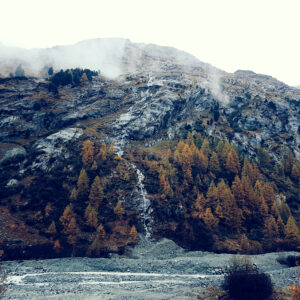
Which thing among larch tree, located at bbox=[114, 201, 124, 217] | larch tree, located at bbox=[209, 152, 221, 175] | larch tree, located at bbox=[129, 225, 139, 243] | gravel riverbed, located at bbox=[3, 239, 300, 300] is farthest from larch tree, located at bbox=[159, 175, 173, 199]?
larch tree, located at bbox=[209, 152, 221, 175]

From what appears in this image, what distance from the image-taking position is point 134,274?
43.3 m

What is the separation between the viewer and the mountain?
183 feet

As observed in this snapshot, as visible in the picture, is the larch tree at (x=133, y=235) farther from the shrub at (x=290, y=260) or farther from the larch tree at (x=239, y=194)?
the shrub at (x=290, y=260)

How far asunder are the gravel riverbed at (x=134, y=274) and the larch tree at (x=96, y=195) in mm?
16489

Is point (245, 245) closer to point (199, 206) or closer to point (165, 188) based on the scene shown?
point (199, 206)

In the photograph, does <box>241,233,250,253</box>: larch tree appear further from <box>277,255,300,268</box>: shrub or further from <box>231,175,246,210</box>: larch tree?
<box>231,175,246,210</box>: larch tree

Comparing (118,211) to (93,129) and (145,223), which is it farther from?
(93,129)

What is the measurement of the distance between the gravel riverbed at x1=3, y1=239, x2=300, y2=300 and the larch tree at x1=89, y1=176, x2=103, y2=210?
649 inches

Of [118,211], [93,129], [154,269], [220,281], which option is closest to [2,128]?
[93,129]

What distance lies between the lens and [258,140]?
112938 millimetres

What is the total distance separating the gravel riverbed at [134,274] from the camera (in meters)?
34.7

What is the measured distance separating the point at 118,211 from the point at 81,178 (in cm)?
1587

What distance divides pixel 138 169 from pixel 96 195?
69.2 ft

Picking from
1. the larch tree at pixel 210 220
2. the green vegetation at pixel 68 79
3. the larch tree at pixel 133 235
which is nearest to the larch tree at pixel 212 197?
the larch tree at pixel 210 220
